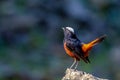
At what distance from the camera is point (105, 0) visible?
16406 millimetres

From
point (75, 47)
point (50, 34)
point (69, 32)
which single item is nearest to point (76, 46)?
point (75, 47)

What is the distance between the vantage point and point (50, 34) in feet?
56.0

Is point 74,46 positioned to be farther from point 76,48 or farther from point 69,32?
point 69,32

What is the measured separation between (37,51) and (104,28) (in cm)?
192

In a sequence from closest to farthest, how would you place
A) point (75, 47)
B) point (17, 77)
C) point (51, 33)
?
point (75, 47)
point (17, 77)
point (51, 33)

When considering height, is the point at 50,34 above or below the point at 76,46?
above

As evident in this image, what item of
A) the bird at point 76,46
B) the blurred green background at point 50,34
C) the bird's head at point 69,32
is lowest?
the bird at point 76,46

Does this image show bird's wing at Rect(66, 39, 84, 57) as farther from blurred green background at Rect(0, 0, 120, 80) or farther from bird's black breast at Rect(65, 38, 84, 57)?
blurred green background at Rect(0, 0, 120, 80)

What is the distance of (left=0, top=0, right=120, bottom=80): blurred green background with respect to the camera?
49.8 feet

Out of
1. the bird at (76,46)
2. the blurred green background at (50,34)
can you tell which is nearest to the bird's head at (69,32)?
the bird at (76,46)

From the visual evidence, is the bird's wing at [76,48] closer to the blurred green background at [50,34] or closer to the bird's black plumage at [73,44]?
the bird's black plumage at [73,44]

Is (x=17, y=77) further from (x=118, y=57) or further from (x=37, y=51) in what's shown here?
(x=118, y=57)

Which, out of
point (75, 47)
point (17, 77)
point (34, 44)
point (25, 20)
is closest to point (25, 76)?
point (17, 77)

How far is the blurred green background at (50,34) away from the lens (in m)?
15.2
